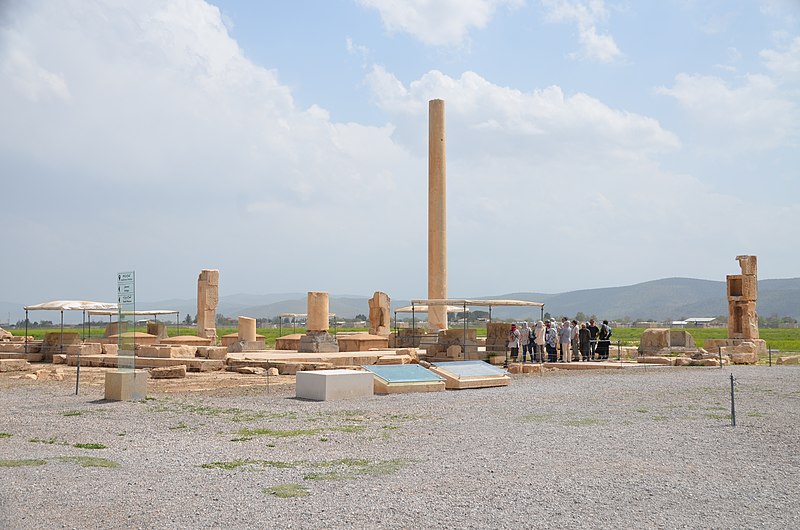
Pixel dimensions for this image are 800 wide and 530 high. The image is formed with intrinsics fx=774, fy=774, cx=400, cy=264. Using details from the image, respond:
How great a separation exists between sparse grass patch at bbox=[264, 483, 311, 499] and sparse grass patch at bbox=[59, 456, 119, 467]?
6.94 feet

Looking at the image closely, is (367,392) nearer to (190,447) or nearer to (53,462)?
(190,447)

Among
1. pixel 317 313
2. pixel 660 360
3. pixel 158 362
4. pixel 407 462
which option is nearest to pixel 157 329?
pixel 317 313

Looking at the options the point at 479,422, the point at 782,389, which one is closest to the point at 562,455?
the point at 479,422

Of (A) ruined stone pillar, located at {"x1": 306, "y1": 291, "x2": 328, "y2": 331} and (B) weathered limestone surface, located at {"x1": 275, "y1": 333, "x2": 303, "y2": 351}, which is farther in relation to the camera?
(B) weathered limestone surface, located at {"x1": 275, "y1": 333, "x2": 303, "y2": 351}

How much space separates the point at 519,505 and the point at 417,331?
24.6 metres

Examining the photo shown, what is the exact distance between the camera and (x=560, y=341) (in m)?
23.8

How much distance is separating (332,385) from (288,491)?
7315 mm

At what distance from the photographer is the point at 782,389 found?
51.8 ft

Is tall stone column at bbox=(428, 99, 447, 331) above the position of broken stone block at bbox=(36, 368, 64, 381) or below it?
above

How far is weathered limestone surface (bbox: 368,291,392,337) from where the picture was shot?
1351 inches

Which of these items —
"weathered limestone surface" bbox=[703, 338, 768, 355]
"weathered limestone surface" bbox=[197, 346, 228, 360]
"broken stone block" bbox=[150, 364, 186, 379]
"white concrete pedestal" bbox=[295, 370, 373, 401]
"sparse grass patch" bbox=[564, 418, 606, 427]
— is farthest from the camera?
"weathered limestone surface" bbox=[703, 338, 768, 355]

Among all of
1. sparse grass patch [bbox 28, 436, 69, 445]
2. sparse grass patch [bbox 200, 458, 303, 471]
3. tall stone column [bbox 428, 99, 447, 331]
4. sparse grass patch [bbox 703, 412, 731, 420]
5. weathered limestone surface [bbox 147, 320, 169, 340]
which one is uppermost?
tall stone column [bbox 428, 99, 447, 331]

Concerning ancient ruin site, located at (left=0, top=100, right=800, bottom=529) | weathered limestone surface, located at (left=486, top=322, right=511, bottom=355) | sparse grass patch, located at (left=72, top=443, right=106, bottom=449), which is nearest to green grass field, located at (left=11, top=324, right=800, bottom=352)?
weathered limestone surface, located at (left=486, top=322, right=511, bottom=355)

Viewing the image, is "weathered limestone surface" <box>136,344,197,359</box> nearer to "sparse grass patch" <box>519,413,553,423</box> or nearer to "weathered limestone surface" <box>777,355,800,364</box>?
"sparse grass patch" <box>519,413,553,423</box>
